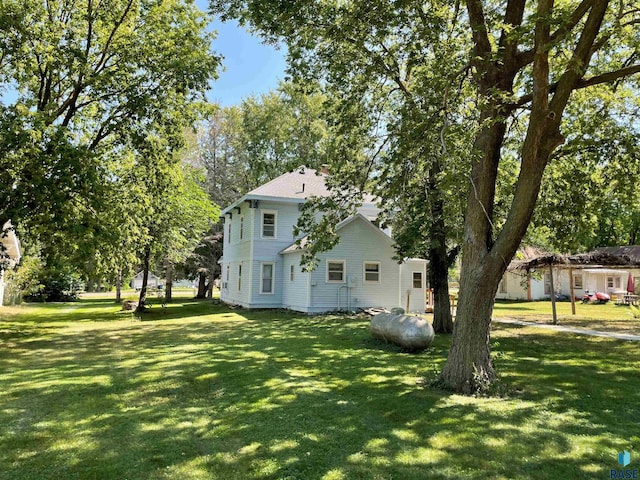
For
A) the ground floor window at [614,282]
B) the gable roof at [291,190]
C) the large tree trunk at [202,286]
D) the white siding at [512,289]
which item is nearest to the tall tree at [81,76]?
the gable roof at [291,190]

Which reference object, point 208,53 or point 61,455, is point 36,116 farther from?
point 61,455

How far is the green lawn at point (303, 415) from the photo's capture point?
14.0 ft

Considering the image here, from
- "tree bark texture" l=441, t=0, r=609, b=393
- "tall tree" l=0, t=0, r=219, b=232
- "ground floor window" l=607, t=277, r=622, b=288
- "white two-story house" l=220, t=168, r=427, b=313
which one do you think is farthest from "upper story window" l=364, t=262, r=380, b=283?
"ground floor window" l=607, t=277, r=622, b=288

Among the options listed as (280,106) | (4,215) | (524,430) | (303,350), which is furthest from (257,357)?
(280,106)

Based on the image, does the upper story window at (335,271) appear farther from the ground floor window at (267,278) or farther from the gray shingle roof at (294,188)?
the gray shingle roof at (294,188)

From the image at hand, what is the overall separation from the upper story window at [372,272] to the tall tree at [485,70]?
1203 cm

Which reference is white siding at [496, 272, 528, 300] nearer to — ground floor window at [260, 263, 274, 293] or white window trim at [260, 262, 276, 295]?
white window trim at [260, 262, 276, 295]

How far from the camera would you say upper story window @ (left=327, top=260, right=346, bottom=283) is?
66.2 feet

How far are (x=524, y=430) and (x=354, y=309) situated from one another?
15.1 m

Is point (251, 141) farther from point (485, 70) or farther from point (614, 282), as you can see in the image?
point (614, 282)

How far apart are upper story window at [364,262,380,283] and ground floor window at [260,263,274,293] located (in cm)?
483

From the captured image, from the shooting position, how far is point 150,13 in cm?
1392

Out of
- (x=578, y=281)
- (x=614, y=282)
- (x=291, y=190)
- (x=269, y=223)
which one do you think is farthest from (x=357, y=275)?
(x=614, y=282)

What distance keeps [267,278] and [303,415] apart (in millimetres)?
16469
